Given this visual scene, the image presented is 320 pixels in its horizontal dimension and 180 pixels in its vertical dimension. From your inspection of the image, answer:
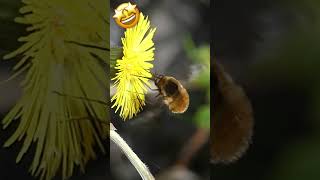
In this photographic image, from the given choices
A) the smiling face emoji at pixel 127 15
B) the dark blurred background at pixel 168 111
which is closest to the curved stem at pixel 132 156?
the dark blurred background at pixel 168 111

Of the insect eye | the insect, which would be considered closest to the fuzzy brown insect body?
the insect eye

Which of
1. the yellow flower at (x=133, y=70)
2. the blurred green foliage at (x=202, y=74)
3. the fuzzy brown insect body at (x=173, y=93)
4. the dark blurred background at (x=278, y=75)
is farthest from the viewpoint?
the yellow flower at (x=133, y=70)

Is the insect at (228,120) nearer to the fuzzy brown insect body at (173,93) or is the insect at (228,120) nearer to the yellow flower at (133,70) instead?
the fuzzy brown insect body at (173,93)

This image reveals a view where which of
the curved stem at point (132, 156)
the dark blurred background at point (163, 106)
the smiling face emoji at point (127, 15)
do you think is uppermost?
the smiling face emoji at point (127, 15)

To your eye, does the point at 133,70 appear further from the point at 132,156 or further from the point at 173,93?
the point at 132,156

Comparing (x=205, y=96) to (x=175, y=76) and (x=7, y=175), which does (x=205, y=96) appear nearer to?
(x=175, y=76)

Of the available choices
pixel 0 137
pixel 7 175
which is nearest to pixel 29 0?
pixel 0 137
